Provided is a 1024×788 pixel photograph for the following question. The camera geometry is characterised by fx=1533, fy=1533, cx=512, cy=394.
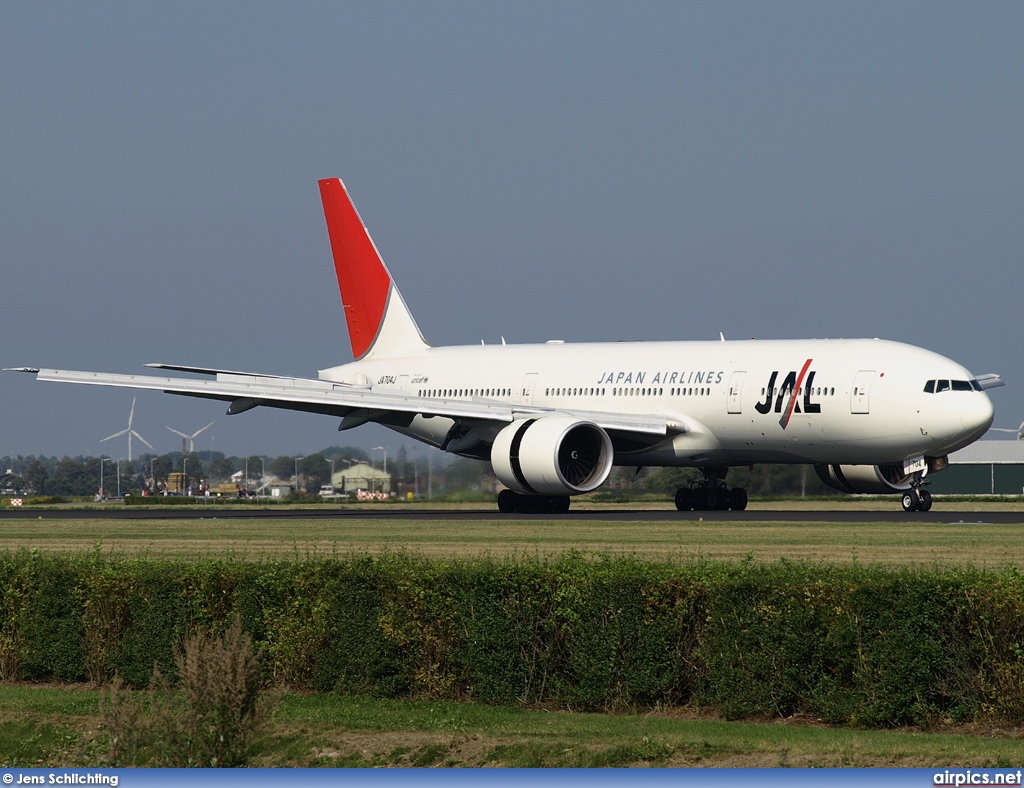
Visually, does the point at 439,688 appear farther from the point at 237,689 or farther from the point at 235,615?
the point at 237,689

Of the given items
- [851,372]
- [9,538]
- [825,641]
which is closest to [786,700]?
[825,641]

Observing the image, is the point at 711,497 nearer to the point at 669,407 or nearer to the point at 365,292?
the point at 669,407

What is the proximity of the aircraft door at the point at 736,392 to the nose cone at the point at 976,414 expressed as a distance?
584cm

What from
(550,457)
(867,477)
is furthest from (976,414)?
(550,457)

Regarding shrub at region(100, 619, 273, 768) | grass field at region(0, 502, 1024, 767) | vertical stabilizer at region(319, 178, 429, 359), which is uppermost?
vertical stabilizer at region(319, 178, 429, 359)

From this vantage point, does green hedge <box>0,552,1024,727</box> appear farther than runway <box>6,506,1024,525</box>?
No

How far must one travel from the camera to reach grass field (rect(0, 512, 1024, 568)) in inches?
947

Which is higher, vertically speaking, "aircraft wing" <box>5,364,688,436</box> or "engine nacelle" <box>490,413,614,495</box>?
"aircraft wing" <box>5,364,688,436</box>

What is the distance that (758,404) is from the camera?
133ft

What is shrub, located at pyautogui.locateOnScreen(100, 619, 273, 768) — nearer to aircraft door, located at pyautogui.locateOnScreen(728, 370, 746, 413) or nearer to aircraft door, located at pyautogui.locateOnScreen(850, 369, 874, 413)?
aircraft door, located at pyautogui.locateOnScreen(850, 369, 874, 413)

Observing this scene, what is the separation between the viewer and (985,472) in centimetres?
9012

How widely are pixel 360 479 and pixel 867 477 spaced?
24689 millimetres

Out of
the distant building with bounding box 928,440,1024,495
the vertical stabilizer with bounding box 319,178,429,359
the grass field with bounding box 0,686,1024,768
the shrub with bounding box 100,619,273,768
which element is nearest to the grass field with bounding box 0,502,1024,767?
the grass field with bounding box 0,686,1024,768

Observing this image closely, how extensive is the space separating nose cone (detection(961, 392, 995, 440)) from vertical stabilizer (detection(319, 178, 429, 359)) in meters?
20.4
